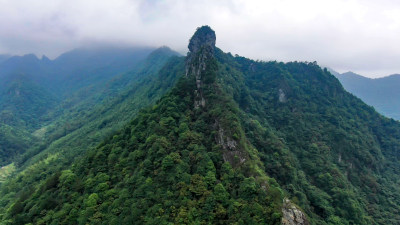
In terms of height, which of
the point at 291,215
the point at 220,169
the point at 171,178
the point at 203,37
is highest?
the point at 203,37

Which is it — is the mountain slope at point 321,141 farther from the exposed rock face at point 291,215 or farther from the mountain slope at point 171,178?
the mountain slope at point 171,178

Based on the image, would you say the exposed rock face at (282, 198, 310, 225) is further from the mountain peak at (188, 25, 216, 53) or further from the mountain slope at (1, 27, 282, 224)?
the mountain peak at (188, 25, 216, 53)

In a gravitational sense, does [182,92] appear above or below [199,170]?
above

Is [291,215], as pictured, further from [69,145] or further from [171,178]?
A: [69,145]

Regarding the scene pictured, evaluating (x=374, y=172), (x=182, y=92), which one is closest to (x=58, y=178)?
(x=182, y=92)

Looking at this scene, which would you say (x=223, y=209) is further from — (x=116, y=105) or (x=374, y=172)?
Result: (x=116, y=105)

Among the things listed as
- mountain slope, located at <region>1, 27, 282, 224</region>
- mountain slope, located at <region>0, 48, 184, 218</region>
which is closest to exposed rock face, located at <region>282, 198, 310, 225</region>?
mountain slope, located at <region>1, 27, 282, 224</region>

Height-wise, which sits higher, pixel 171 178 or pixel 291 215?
pixel 291 215

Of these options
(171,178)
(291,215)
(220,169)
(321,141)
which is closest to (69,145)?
(171,178)
